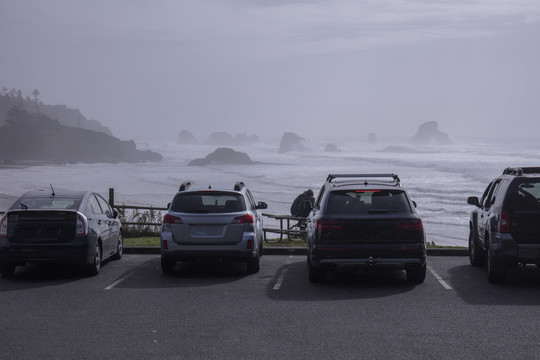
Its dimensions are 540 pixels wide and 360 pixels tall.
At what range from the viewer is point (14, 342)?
25.8 feet

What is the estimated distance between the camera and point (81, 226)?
1248cm

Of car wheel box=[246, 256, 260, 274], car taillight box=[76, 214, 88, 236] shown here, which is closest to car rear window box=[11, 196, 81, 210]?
car taillight box=[76, 214, 88, 236]

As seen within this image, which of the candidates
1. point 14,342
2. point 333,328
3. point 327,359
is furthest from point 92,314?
point 327,359

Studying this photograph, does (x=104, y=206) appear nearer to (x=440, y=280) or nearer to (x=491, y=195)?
(x=440, y=280)

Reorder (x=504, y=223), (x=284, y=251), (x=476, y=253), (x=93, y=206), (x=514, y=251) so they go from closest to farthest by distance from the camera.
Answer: (x=514, y=251), (x=504, y=223), (x=93, y=206), (x=476, y=253), (x=284, y=251)

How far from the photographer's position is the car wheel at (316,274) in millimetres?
11961

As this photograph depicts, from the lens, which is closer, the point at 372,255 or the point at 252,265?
the point at 372,255

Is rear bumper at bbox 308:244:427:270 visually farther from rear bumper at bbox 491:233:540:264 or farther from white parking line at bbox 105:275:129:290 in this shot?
white parking line at bbox 105:275:129:290

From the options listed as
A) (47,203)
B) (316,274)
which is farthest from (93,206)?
(316,274)

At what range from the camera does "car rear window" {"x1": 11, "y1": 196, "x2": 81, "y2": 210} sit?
12.8 m

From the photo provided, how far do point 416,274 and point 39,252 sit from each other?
6.10 m

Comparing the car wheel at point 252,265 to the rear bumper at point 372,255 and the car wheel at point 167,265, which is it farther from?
the rear bumper at point 372,255

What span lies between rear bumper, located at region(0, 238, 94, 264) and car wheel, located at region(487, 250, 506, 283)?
6595 millimetres

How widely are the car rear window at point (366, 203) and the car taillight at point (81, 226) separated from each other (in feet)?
13.3
